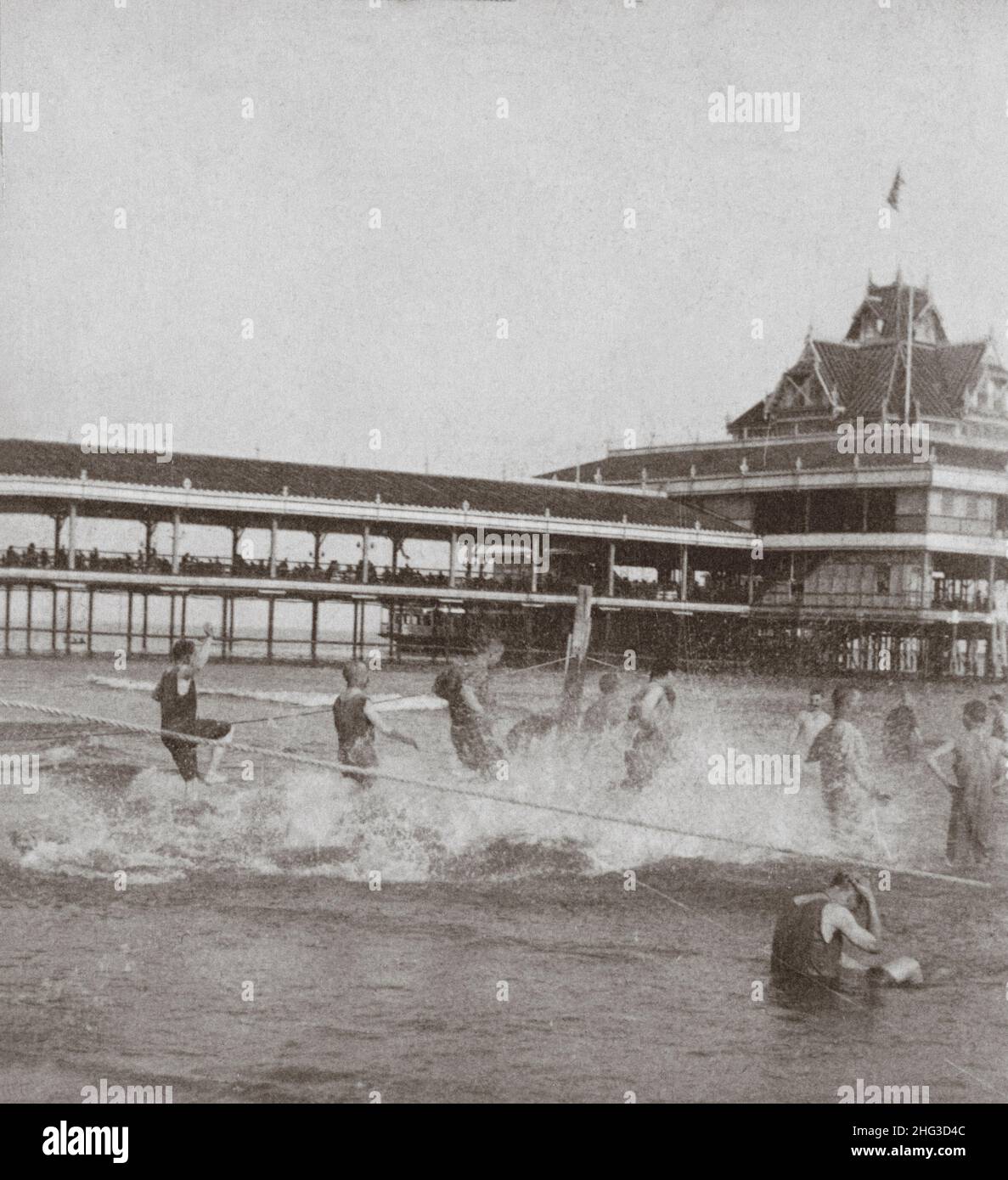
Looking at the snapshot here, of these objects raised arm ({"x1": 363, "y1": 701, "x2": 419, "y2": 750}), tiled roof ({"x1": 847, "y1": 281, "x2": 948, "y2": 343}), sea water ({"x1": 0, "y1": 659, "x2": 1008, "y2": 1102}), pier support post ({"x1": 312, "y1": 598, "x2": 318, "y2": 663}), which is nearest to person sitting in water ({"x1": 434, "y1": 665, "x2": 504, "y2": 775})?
sea water ({"x1": 0, "y1": 659, "x2": 1008, "y2": 1102})

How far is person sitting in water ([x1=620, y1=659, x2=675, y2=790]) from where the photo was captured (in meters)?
7.78

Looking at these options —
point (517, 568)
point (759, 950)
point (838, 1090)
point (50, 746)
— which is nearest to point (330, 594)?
point (517, 568)

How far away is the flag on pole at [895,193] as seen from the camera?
682cm

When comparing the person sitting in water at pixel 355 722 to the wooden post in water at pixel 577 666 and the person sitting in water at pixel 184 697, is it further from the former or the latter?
the wooden post in water at pixel 577 666

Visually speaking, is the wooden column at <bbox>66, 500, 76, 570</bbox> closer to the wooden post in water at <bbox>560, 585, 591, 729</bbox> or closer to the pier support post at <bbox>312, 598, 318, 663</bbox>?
the pier support post at <bbox>312, 598, 318, 663</bbox>

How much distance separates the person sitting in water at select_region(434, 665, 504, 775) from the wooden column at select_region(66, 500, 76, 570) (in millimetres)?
3105

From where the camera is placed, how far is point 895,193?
688 cm

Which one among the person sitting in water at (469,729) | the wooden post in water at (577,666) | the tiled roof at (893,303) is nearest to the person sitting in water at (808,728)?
the wooden post in water at (577,666)

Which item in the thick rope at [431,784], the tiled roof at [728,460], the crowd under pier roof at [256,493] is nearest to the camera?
the thick rope at [431,784]

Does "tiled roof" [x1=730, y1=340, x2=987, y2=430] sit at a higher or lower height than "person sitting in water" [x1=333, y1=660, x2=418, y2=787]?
higher

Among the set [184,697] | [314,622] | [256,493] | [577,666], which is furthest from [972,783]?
[256,493]

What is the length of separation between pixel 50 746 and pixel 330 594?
8.92 ft

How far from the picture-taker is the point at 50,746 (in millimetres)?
10484

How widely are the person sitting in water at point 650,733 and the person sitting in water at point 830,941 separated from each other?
205 cm
